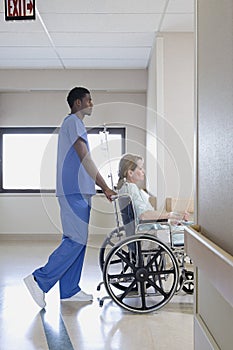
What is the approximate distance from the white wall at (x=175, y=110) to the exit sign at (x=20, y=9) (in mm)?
2009

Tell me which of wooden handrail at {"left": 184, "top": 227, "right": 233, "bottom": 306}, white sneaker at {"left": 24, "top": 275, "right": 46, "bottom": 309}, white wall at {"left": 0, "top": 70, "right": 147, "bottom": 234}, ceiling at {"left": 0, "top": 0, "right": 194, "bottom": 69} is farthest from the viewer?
white wall at {"left": 0, "top": 70, "right": 147, "bottom": 234}

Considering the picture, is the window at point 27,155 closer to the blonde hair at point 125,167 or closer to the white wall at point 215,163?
the blonde hair at point 125,167

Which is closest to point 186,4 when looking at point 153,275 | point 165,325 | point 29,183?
point 153,275

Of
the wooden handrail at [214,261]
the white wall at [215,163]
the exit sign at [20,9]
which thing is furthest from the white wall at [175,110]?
the wooden handrail at [214,261]

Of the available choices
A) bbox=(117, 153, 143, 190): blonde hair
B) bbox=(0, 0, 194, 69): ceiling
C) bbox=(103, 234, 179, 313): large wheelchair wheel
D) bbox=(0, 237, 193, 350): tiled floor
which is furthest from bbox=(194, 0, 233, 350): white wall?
bbox=(0, 0, 194, 69): ceiling

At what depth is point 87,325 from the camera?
2.99 m

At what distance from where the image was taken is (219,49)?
1406 mm

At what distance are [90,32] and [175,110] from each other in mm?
1064

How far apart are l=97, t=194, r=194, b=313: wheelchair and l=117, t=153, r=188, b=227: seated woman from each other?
0.16ft

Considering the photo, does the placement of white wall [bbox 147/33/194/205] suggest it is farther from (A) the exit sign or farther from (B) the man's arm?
(A) the exit sign

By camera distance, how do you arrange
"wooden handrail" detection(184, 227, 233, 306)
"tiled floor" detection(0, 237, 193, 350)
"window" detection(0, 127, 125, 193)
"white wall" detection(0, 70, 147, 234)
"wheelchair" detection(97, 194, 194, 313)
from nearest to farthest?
"wooden handrail" detection(184, 227, 233, 306) < "tiled floor" detection(0, 237, 193, 350) < "wheelchair" detection(97, 194, 194, 313) < "white wall" detection(0, 70, 147, 234) < "window" detection(0, 127, 125, 193)

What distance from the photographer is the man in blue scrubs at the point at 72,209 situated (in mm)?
3398

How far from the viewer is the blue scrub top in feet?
11.4

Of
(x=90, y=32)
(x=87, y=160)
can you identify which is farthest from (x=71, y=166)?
(x=90, y=32)
